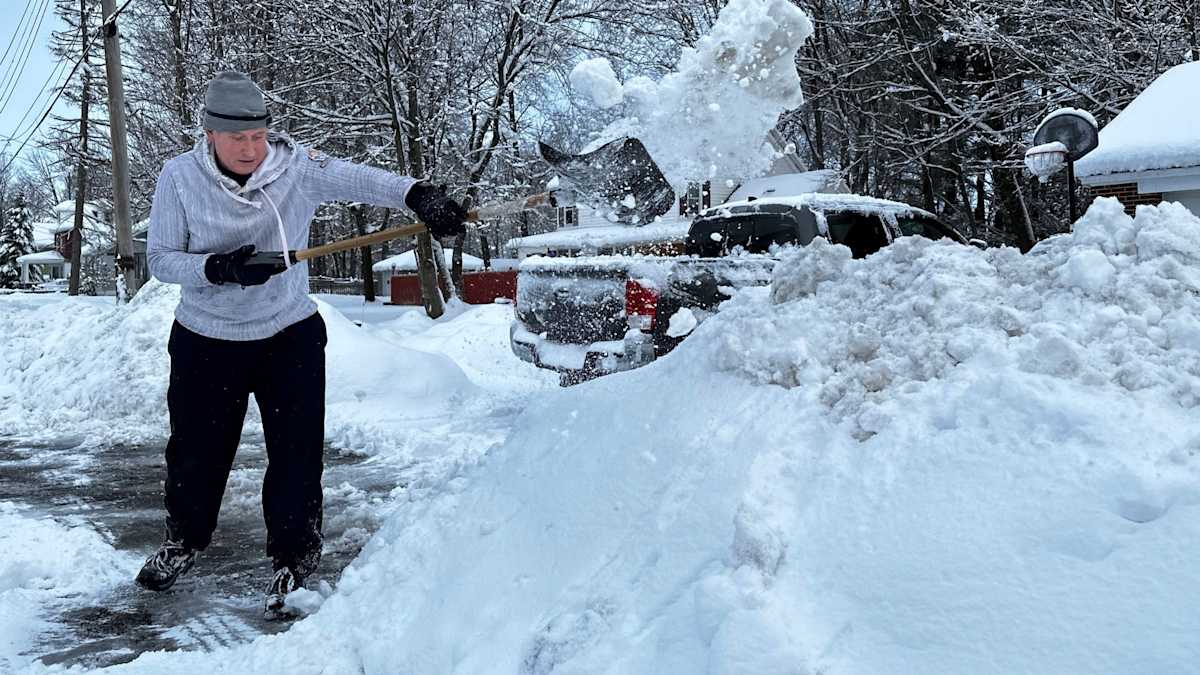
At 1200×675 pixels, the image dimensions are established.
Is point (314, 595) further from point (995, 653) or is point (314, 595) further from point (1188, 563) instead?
point (1188, 563)

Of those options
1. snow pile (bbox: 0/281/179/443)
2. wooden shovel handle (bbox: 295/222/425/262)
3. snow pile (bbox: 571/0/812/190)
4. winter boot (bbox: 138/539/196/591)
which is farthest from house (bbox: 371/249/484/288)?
wooden shovel handle (bbox: 295/222/425/262)

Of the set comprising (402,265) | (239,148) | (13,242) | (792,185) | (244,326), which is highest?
(792,185)

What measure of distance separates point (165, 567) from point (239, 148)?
5.40 feet

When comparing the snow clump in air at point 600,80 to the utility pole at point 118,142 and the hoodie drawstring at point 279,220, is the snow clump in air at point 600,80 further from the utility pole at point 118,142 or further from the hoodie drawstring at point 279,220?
the hoodie drawstring at point 279,220

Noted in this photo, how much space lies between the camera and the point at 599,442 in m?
2.92

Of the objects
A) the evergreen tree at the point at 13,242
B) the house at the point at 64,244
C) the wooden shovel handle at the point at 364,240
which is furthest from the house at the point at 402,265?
the wooden shovel handle at the point at 364,240

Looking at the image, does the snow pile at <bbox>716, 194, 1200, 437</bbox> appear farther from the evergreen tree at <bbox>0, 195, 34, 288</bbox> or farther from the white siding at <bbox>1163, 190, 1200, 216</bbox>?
the evergreen tree at <bbox>0, 195, 34, 288</bbox>

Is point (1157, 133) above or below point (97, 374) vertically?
above

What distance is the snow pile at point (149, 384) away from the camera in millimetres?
7531

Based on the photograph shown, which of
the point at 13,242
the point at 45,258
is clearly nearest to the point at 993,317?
the point at 13,242

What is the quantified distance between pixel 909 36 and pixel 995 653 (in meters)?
18.4

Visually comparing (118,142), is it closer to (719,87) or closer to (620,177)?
(719,87)

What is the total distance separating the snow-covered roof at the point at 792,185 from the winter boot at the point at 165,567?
64.6 feet

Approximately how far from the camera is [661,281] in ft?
20.5
